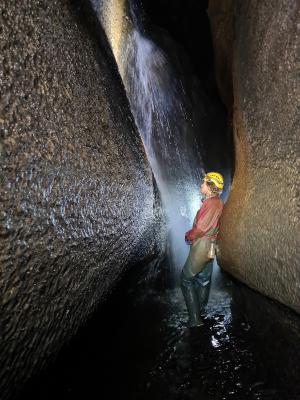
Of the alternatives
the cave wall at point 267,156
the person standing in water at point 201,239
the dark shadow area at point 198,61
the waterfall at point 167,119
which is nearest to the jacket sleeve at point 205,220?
the person standing in water at point 201,239

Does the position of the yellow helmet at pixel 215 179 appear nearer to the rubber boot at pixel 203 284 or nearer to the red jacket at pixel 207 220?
the red jacket at pixel 207 220

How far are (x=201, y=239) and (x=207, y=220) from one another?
26cm

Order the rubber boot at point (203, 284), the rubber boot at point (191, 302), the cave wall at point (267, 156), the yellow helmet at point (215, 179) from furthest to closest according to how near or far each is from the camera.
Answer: the rubber boot at point (203, 284) < the yellow helmet at point (215, 179) < the rubber boot at point (191, 302) < the cave wall at point (267, 156)

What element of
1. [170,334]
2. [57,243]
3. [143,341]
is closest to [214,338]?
[170,334]

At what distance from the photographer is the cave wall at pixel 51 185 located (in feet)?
A: 4.75

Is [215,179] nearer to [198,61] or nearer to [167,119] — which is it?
[167,119]

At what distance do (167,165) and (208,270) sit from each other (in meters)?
4.43

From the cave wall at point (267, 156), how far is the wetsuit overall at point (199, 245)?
24 centimetres

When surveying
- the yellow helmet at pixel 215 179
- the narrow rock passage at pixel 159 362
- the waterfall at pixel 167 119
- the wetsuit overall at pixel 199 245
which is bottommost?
the narrow rock passage at pixel 159 362

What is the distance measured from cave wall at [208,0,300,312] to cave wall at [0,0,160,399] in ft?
4.60

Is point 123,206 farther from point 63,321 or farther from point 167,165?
point 167,165

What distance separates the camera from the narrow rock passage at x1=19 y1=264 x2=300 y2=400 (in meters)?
2.69

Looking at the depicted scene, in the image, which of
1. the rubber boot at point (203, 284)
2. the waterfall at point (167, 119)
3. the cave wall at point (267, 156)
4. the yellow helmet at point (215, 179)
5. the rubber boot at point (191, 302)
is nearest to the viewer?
the cave wall at point (267, 156)

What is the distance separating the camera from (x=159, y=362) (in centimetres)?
331
